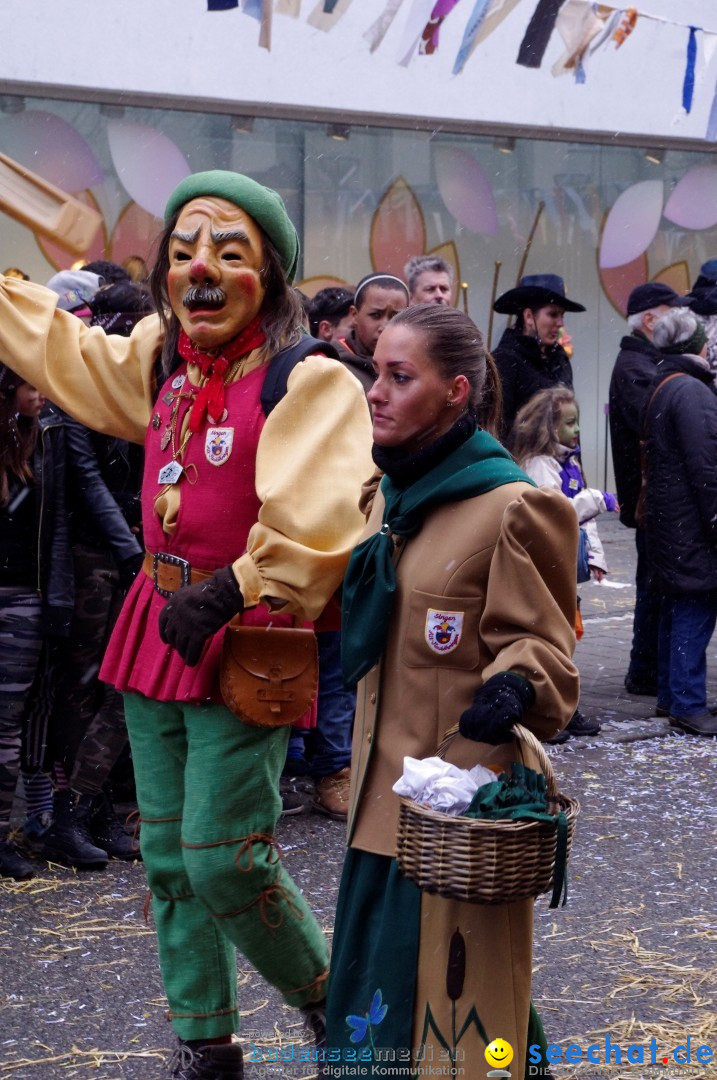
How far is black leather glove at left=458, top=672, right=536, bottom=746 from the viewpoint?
8.60 ft

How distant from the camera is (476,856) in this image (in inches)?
99.5

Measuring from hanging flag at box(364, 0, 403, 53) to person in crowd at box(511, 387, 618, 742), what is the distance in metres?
5.08

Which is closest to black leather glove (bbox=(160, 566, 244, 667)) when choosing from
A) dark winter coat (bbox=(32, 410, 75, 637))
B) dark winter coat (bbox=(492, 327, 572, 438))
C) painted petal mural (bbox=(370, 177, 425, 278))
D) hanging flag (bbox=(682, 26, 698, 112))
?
dark winter coat (bbox=(32, 410, 75, 637))

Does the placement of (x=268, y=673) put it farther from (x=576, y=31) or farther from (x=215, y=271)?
(x=576, y=31)

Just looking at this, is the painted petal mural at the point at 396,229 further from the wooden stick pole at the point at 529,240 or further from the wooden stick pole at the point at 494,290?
the wooden stick pole at the point at 529,240

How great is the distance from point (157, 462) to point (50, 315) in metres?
0.51

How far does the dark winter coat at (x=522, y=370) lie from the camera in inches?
293

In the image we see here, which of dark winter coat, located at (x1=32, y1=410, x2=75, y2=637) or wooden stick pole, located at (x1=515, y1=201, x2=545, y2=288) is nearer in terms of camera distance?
dark winter coat, located at (x1=32, y1=410, x2=75, y2=637)

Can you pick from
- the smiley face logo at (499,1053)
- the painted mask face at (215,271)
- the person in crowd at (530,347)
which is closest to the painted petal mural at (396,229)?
the person in crowd at (530,347)

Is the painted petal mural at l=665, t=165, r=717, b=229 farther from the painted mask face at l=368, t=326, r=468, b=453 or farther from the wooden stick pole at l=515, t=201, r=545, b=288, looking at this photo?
the painted mask face at l=368, t=326, r=468, b=453

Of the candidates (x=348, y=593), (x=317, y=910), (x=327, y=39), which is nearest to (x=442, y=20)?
(x=327, y=39)

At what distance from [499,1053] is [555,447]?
172 inches

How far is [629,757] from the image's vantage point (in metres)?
6.79

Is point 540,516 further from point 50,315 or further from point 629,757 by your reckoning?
point 629,757
